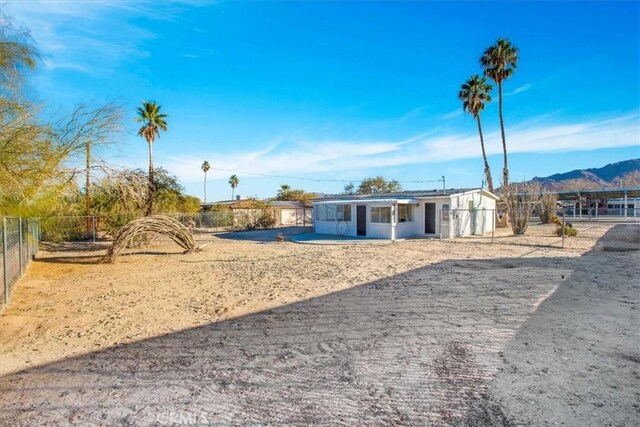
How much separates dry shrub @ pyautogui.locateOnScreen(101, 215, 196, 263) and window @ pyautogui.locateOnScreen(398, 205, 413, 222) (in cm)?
1203

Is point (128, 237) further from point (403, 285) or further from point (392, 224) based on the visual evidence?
point (392, 224)

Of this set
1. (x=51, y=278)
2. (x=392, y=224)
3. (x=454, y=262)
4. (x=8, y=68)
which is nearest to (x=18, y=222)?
(x=51, y=278)

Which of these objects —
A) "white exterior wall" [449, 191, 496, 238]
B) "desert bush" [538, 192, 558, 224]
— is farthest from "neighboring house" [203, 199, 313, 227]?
"desert bush" [538, 192, 558, 224]

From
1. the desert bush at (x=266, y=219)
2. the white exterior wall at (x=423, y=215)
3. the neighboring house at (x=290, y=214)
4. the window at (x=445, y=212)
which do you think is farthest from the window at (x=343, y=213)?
the neighboring house at (x=290, y=214)

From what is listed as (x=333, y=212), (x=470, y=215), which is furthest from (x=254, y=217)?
(x=470, y=215)

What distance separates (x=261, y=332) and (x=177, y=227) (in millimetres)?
12420

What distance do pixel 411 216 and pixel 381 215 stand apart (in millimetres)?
2499

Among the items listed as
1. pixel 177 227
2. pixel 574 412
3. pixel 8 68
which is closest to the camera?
pixel 574 412

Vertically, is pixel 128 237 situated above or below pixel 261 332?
above

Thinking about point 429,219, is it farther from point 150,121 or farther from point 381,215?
point 150,121

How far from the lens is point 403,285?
9.65 metres

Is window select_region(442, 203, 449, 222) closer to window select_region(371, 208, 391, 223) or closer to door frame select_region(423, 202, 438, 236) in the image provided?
door frame select_region(423, 202, 438, 236)

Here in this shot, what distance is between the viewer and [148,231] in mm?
16922

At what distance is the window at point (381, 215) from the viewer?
75.6 ft
